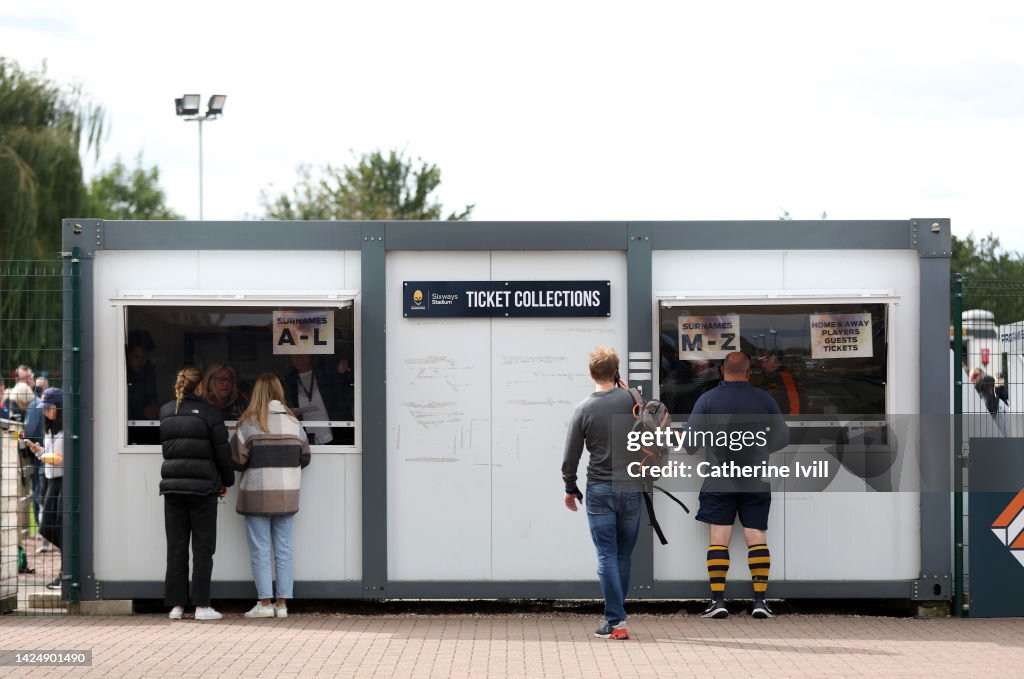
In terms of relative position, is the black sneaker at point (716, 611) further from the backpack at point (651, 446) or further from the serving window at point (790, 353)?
the serving window at point (790, 353)

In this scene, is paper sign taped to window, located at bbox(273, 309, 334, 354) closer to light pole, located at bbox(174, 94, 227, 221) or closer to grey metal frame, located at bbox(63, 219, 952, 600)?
grey metal frame, located at bbox(63, 219, 952, 600)

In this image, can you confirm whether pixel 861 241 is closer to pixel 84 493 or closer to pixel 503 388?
pixel 503 388

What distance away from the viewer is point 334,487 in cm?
898

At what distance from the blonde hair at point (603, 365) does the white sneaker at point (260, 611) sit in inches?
117

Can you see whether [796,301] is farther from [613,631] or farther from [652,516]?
[613,631]

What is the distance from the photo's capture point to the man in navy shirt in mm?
8695

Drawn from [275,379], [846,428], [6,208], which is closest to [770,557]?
[846,428]

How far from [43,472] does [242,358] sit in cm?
370

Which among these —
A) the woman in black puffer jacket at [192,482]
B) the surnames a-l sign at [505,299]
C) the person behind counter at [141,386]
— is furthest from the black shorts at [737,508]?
the person behind counter at [141,386]

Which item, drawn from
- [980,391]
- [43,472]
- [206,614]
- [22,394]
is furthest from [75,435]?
[980,391]

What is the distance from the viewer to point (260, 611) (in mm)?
8867

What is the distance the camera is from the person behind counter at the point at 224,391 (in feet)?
29.6

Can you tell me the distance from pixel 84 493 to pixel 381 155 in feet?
144

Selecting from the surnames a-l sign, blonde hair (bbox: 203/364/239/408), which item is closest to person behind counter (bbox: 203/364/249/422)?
blonde hair (bbox: 203/364/239/408)
